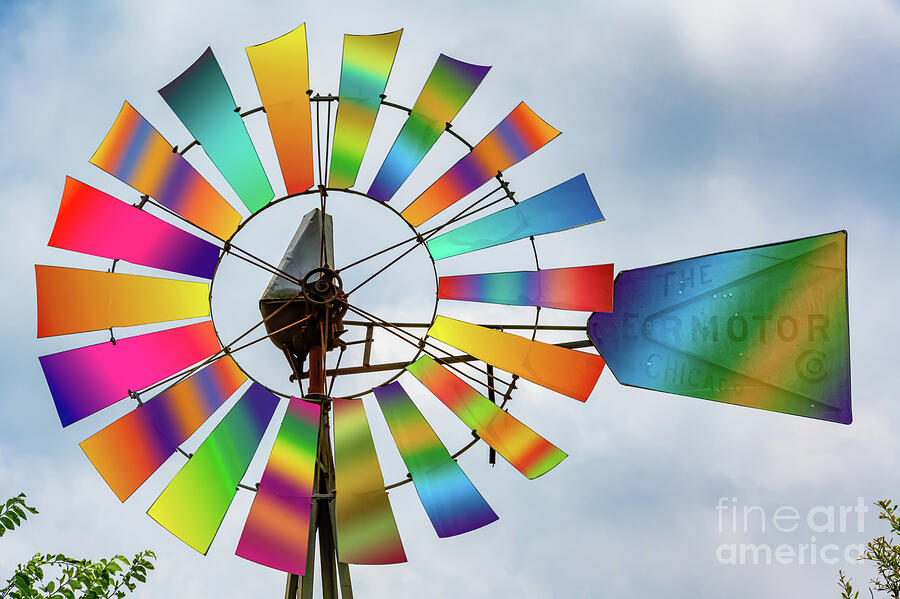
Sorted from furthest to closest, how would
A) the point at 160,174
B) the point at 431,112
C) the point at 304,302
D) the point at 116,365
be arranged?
1. the point at 431,112
2. the point at 304,302
3. the point at 160,174
4. the point at 116,365

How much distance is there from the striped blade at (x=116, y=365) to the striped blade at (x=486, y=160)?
3.75ft

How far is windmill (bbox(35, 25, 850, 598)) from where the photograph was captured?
4.14 metres

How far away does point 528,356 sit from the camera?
466 centimetres

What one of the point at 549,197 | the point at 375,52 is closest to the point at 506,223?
the point at 549,197

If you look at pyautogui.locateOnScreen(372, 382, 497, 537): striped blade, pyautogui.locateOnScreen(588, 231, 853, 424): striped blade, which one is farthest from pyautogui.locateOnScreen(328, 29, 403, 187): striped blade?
pyautogui.locateOnScreen(588, 231, 853, 424): striped blade

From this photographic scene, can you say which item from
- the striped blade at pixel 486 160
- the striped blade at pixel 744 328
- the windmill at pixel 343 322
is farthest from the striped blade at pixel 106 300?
the striped blade at pixel 744 328

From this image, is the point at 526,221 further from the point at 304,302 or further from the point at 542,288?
the point at 304,302

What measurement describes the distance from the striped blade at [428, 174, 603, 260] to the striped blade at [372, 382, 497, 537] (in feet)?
2.41

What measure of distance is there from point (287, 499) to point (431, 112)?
1913mm

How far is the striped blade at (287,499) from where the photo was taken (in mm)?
3906

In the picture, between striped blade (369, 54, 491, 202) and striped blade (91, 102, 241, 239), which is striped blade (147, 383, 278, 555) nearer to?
striped blade (91, 102, 241, 239)

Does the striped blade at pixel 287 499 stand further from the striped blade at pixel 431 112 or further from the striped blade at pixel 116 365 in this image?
the striped blade at pixel 431 112

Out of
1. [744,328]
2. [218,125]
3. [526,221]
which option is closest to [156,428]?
[218,125]

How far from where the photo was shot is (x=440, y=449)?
14.6 ft
